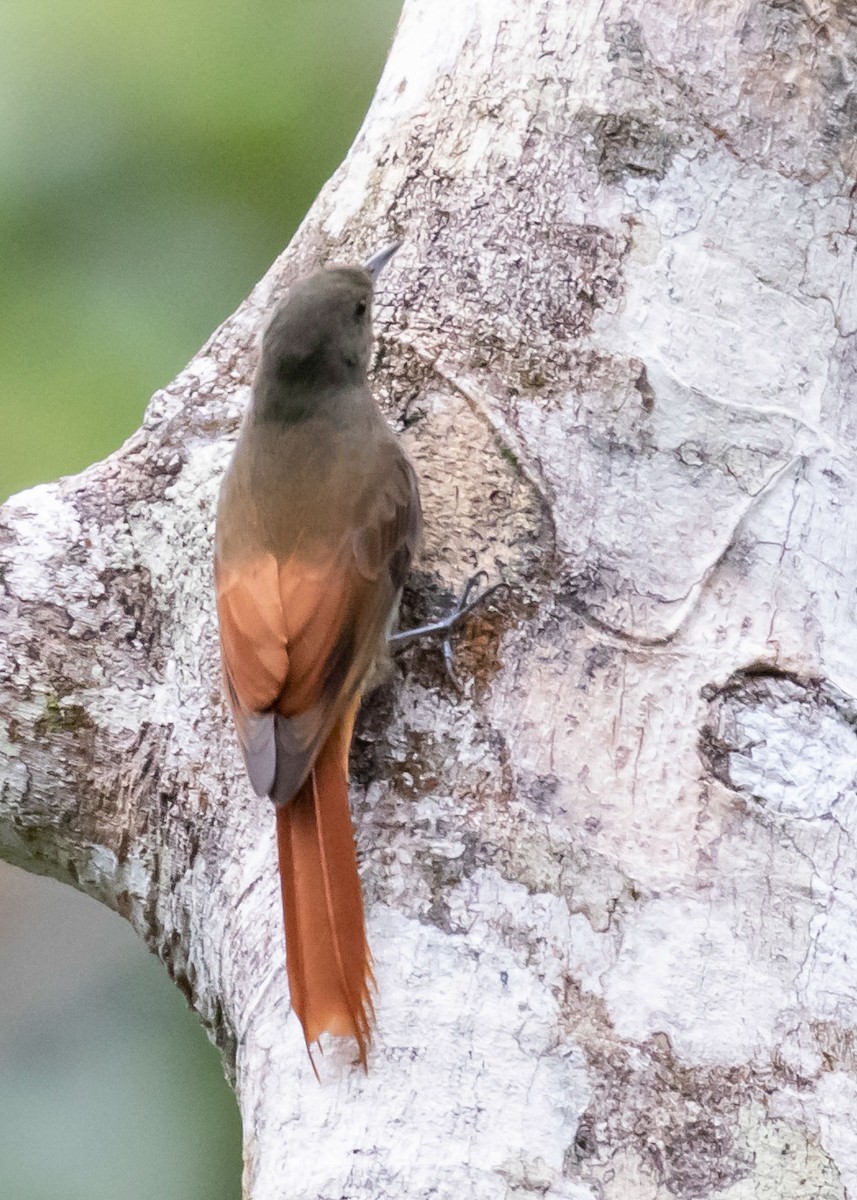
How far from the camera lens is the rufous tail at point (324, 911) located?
192 centimetres

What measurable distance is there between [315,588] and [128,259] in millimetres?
1486

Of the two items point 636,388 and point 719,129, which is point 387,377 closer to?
point 636,388

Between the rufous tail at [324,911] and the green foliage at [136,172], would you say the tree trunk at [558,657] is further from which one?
the green foliage at [136,172]

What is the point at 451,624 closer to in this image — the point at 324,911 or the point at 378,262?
the point at 324,911

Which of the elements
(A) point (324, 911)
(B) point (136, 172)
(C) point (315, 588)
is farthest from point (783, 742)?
(B) point (136, 172)

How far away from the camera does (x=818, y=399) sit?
248cm

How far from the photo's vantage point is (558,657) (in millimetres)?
2244

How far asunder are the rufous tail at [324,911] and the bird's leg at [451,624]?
22 cm

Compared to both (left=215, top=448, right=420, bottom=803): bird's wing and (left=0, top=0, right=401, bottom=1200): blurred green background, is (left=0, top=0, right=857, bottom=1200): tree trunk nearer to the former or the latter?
(left=215, top=448, right=420, bottom=803): bird's wing

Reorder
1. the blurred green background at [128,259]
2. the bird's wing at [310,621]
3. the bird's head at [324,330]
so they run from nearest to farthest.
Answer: the bird's wing at [310,621] → the bird's head at [324,330] → the blurred green background at [128,259]

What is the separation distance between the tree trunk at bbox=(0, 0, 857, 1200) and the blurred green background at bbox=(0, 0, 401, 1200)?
2.36ft

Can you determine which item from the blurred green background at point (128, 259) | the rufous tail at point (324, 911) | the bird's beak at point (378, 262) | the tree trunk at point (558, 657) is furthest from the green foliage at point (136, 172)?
the rufous tail at point (324, 911)

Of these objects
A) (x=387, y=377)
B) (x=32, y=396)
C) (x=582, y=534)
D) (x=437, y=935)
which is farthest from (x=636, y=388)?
(x=32, y=396)

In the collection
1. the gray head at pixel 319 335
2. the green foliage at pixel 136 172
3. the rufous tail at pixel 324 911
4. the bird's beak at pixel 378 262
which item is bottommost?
the rufous tail at pixel 324 911
